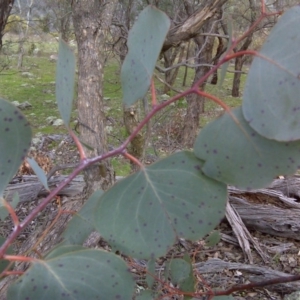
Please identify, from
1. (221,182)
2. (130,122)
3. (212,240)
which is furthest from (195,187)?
(130,122)

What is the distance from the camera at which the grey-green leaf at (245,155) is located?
347 mm

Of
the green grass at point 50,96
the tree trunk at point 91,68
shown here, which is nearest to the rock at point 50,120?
the green grass at point 50,96

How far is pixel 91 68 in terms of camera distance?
79.0 inches

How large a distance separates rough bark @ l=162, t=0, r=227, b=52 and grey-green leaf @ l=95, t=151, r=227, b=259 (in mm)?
2250

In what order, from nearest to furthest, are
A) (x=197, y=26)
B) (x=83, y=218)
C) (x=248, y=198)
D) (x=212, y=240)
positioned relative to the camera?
(x=83, y=218) → (x=212, y=240) → (x=248, y=198) → (x=197, y=26)

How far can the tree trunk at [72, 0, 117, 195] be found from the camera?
6.51 feet

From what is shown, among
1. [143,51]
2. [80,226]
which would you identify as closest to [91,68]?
[80,226]

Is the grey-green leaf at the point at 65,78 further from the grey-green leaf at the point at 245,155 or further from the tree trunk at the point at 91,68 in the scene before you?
the tree trunk at the point at 91,68

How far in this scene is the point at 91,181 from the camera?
2.06 m

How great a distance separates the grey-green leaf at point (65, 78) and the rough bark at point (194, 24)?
219 centimetres

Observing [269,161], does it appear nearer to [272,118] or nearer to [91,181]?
[272,118]

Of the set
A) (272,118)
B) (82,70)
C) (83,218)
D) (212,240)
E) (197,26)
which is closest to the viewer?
(272,118)

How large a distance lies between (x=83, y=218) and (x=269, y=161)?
0.29m

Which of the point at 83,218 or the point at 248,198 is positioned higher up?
the point at 83,218
